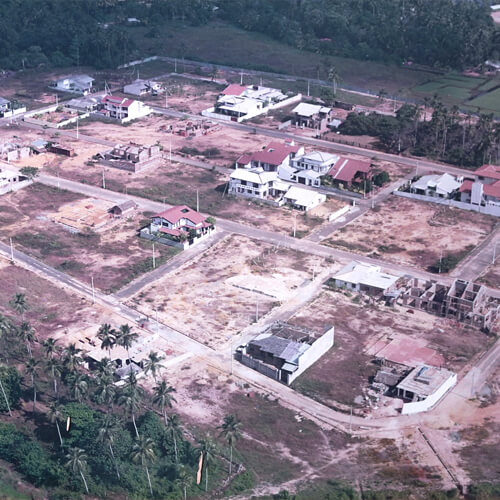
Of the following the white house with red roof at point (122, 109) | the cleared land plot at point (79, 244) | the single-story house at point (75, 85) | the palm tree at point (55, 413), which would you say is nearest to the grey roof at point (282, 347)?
the palm tree at point (55, 413)

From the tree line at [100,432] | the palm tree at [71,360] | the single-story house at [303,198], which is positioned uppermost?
the single-story house at [303,198]

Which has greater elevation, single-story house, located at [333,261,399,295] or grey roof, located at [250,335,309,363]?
single-story house, located at [333,261,399,295]

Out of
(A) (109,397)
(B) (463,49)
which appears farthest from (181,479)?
(B) (463,49)

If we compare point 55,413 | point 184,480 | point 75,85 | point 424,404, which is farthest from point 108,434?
point 75,85

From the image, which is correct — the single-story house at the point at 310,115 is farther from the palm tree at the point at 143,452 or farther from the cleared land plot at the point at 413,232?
the palm tree at the point at 143,452

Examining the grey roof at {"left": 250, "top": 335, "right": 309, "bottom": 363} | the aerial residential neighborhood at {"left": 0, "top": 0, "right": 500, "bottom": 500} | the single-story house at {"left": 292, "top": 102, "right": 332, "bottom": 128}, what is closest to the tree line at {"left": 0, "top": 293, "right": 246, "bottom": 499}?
the aerial residential neighborhood at {"left": 0, "top": 0, "right": 500, "bottom": 500}

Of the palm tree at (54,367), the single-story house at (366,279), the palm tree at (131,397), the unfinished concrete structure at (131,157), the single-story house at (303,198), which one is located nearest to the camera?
the palm tree at (131,397)

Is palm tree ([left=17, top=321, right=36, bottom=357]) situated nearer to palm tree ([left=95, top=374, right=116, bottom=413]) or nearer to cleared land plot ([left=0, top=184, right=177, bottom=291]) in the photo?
palm tree ([left=95, top=374, right=116, bottom=413])
